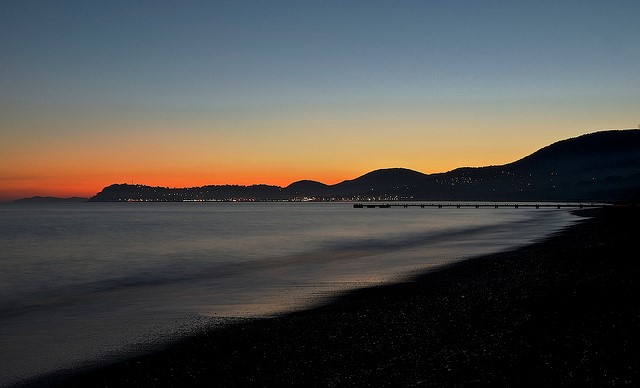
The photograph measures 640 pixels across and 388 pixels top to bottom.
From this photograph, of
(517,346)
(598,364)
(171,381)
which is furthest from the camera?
(517,346)

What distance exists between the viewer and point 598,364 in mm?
8516

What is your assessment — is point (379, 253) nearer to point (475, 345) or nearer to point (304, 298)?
point (304, 298)

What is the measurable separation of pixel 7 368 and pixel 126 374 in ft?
7.92

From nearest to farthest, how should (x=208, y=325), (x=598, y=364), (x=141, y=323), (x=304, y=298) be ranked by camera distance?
(x=598, y=364)
(x=208, y=325)
(x=141, y=323)
(x=304, y=298)

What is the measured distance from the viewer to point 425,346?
33.7 ft

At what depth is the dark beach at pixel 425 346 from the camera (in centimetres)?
848

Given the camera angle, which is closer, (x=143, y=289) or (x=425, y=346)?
(x=425, y=346)

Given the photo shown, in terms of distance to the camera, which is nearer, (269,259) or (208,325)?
(208,325)

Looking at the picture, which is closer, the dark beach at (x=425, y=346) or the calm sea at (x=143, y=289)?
the dark beach at (x=425, y=346)

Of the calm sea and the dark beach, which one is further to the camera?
the calm sea

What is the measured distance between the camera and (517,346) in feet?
32.1

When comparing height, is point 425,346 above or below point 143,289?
above

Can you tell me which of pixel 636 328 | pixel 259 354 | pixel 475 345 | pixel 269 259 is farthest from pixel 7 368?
pixel 269 259

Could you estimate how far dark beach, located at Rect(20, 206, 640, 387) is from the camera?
8.48 metres
